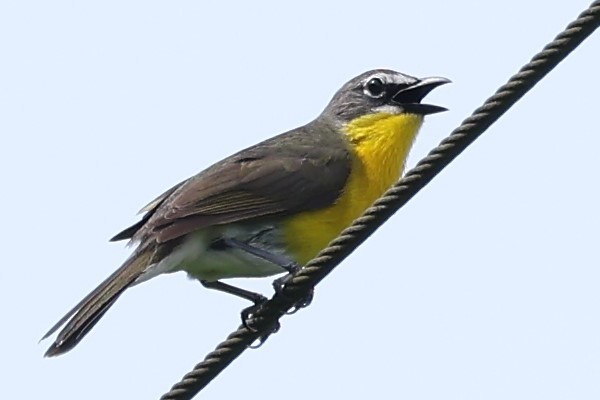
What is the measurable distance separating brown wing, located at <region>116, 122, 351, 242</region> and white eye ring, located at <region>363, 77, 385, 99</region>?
582mm

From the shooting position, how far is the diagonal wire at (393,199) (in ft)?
18.8

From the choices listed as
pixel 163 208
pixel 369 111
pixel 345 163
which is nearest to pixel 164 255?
pixel 163 208

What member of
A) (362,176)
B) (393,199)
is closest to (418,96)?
(362,176)

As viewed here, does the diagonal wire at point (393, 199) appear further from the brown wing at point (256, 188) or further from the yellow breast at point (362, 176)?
the yellow breast at point (362, 176)

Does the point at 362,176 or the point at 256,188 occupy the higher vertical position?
the point at 256,188

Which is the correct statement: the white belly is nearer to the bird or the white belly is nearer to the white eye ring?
the bird

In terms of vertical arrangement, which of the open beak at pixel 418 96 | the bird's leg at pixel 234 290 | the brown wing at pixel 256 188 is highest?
the open beak at pixel 418 96

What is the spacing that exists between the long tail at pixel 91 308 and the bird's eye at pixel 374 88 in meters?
2.81

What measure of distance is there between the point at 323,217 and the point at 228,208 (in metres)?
0.73

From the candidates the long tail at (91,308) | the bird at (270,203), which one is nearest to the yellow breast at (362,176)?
the bird at (270,203)

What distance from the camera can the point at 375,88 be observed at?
1049cm

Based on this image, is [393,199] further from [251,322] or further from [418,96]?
[418,96]

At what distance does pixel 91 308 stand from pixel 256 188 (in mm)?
1555

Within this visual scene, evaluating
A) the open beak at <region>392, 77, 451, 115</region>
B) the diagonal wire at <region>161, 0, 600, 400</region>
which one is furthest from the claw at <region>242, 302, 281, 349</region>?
the open beak at <region>392, 77, 451, 115</region>
